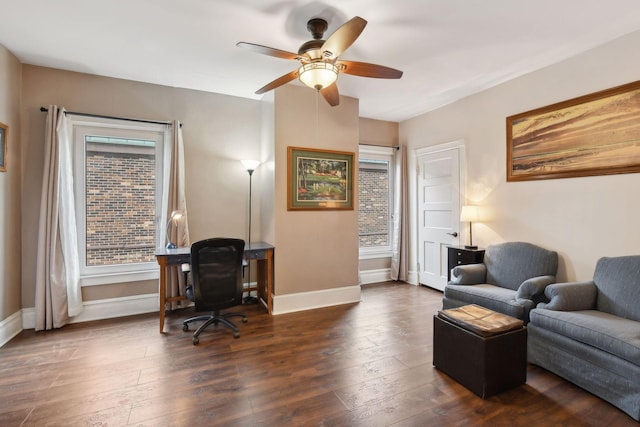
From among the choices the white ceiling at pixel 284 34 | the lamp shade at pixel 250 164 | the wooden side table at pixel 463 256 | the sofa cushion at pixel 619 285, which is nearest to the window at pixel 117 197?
the white ceiling at pixel 284 34

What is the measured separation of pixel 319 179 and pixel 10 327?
3594mm

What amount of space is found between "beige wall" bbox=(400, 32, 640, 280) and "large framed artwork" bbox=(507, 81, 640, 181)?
0.29 feet

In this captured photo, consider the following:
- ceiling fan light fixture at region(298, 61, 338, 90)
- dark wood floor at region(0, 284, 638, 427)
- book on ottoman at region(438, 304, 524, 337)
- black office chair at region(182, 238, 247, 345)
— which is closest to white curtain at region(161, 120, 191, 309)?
dark wood floor at region(0, 284, 638, 427)

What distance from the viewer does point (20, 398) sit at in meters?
2.06

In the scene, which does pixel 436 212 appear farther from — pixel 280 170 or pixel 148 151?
pixel 148 151

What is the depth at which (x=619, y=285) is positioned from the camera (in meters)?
2.42

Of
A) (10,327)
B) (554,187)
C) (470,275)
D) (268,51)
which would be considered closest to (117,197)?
(10,327)

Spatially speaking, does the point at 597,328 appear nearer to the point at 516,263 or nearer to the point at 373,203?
the point at 516,263

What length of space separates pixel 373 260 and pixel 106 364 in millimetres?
3829

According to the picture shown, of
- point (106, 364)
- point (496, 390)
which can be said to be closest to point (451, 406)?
point (496, 390)

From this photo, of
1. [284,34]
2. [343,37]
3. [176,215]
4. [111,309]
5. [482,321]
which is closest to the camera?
[343,37]

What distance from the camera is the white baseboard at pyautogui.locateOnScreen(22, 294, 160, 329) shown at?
3.21 metres

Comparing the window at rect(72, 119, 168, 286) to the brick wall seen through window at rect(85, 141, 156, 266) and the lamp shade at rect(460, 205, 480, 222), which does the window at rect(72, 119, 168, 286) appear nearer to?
the brick wall seen through window at rect(85, 141, 156, 266)

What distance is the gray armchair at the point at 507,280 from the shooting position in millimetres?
2740
